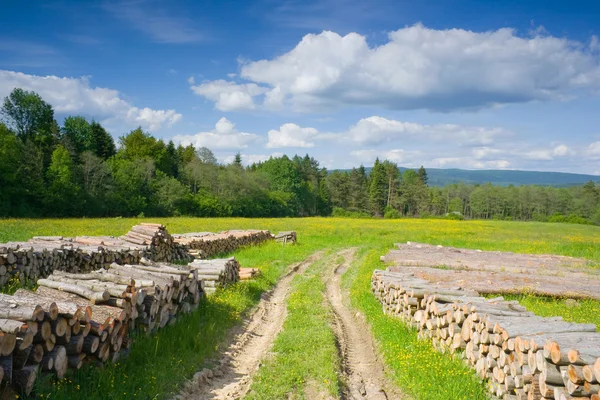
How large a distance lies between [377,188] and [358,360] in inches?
4005

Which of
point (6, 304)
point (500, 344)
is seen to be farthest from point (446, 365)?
point (6, 304)

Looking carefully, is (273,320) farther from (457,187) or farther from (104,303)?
(457,187)

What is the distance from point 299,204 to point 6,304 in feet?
308

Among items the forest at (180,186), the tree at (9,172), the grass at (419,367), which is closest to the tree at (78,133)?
the forest at (180,186)

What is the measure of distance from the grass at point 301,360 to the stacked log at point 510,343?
2.28 meters

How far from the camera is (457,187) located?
145 meters

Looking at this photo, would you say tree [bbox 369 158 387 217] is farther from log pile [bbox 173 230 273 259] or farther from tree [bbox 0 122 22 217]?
log pile [bbox 173 230 273 259]

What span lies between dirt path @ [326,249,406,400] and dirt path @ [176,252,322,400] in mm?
1640

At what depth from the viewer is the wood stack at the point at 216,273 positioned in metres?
13.1

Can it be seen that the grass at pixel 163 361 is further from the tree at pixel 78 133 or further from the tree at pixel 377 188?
the tree at pixel 377 188

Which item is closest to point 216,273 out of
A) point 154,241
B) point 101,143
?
point 154,241

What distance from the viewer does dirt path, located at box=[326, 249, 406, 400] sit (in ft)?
23.6

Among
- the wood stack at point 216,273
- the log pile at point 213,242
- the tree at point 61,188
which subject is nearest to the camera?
the wood stack at point 216,273

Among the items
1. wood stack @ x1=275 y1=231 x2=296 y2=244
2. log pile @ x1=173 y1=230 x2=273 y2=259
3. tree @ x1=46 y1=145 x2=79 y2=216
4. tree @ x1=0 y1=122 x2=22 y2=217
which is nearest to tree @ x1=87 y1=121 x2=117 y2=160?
tree @ x1=46 y1=145 x2=79 y2=216
